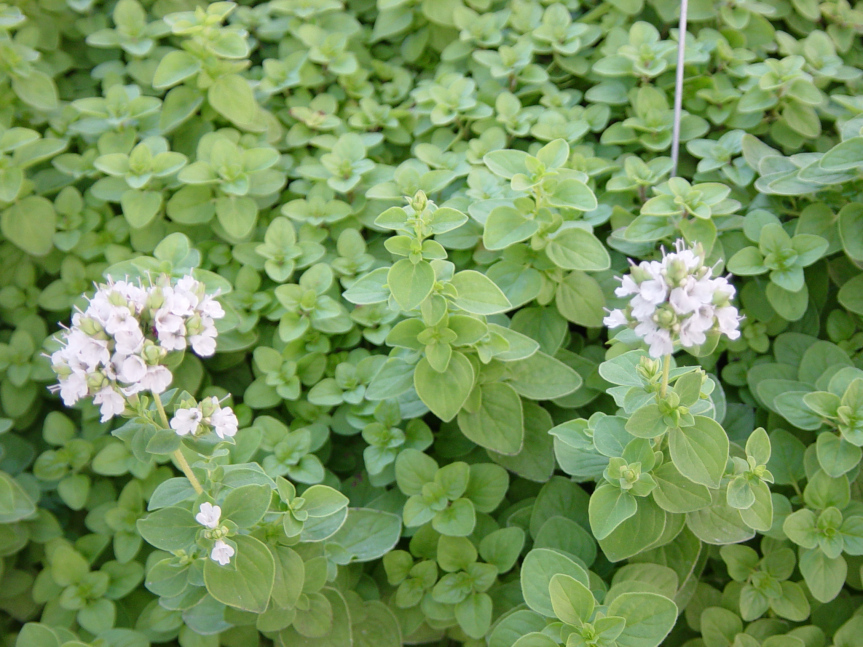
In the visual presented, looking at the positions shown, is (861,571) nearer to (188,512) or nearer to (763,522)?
(763,522)

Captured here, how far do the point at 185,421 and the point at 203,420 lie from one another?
0.13 feet

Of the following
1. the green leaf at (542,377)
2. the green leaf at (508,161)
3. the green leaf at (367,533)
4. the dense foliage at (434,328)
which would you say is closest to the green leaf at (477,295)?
the dense foliage at (434,328)

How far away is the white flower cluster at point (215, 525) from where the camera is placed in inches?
48.0

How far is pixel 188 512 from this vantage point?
131 cm

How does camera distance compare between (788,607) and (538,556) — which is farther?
(788,607)

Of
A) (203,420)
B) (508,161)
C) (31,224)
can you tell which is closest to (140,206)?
(31,224)

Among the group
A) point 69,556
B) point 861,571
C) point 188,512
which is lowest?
point 69,556

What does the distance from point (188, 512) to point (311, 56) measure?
5.19 ft

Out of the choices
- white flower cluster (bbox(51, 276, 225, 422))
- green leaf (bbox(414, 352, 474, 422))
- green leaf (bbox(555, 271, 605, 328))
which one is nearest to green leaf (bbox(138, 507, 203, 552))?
white flower cluster (bbox(51, 276, 225, 422))

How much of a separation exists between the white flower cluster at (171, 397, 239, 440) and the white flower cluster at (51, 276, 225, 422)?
65 millimetres

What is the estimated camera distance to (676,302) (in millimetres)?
1105

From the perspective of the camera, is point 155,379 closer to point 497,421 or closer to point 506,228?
point 497,421

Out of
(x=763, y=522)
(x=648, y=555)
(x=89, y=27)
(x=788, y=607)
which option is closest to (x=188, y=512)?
(x=648, y=555)

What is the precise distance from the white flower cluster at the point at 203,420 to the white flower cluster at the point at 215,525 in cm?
14
